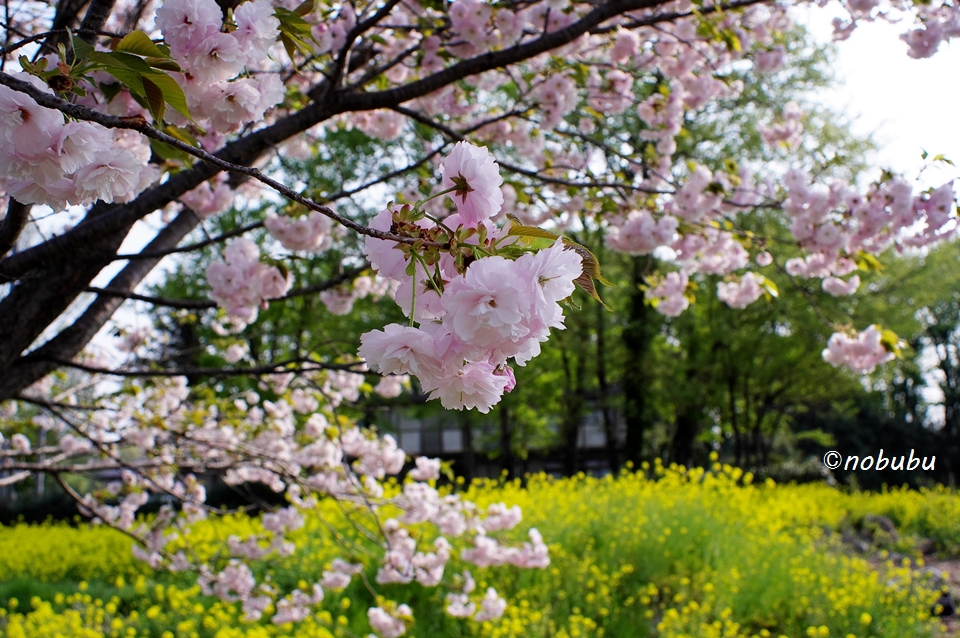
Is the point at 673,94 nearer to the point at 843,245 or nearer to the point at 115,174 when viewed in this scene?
the point at 843,245

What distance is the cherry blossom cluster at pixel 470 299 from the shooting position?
0.71 metres

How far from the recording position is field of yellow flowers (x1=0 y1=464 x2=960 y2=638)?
4.38 m

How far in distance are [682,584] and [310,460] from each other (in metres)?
2.78

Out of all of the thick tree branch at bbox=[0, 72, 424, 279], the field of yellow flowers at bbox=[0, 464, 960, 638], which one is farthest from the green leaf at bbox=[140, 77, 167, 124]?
the field of yellow flowers at bbox=[0, 464, 960, 638]

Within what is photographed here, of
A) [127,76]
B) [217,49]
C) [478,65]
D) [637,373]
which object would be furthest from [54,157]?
[637,373]

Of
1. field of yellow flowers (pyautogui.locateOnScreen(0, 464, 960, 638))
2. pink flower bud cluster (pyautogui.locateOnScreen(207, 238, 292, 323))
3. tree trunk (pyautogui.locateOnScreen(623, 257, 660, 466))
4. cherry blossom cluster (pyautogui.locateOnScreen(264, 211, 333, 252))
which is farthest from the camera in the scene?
tree trunk (pyautogui.locateOnScreen(623, 257, 660, 466))

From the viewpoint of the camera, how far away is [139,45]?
2.91 feet

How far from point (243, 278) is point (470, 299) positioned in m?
2.05

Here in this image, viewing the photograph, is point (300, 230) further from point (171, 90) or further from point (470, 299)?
point (470, 299)

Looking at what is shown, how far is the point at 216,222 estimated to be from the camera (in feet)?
45.5

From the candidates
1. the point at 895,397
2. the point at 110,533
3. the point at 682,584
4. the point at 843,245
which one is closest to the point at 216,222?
the point at 110,533

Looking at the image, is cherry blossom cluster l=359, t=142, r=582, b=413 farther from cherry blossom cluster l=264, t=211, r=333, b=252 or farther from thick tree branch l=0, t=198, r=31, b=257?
cherry blossom cluster l=264, t=211, r=333, b=252

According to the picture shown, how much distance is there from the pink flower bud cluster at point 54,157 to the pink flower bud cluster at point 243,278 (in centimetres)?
164

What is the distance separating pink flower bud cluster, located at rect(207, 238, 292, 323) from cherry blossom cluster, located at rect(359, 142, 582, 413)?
1790mm
